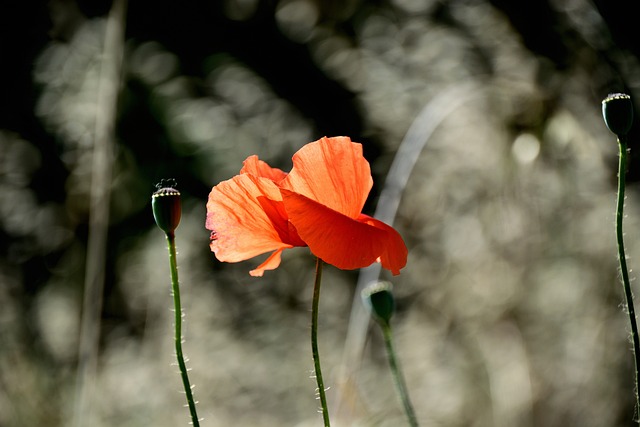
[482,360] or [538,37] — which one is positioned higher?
[538,37]

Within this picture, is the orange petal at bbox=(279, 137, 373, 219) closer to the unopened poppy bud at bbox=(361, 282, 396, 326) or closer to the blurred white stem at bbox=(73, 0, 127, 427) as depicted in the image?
the unopened poppy bud at bbox=(361, 282, 396, 326)

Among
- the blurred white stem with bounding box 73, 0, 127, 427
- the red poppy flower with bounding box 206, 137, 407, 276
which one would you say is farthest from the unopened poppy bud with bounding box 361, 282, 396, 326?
the blurred white stem with bounding box 73, 0, 127, 427

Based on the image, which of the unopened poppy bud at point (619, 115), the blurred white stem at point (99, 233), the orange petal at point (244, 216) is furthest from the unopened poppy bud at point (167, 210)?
the blurred white stem at point (99, 233)

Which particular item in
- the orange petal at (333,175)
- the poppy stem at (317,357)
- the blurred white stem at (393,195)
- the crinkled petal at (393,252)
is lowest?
the poppy stem at (317,357)

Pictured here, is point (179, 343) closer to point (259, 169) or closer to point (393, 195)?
point (259, 169)

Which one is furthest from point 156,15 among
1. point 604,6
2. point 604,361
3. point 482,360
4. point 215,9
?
point 604,361

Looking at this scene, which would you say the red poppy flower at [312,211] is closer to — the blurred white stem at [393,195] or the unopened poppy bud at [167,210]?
the unopened poppy bud at [167,210]

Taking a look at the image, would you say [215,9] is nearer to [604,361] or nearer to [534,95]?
[534,95]
